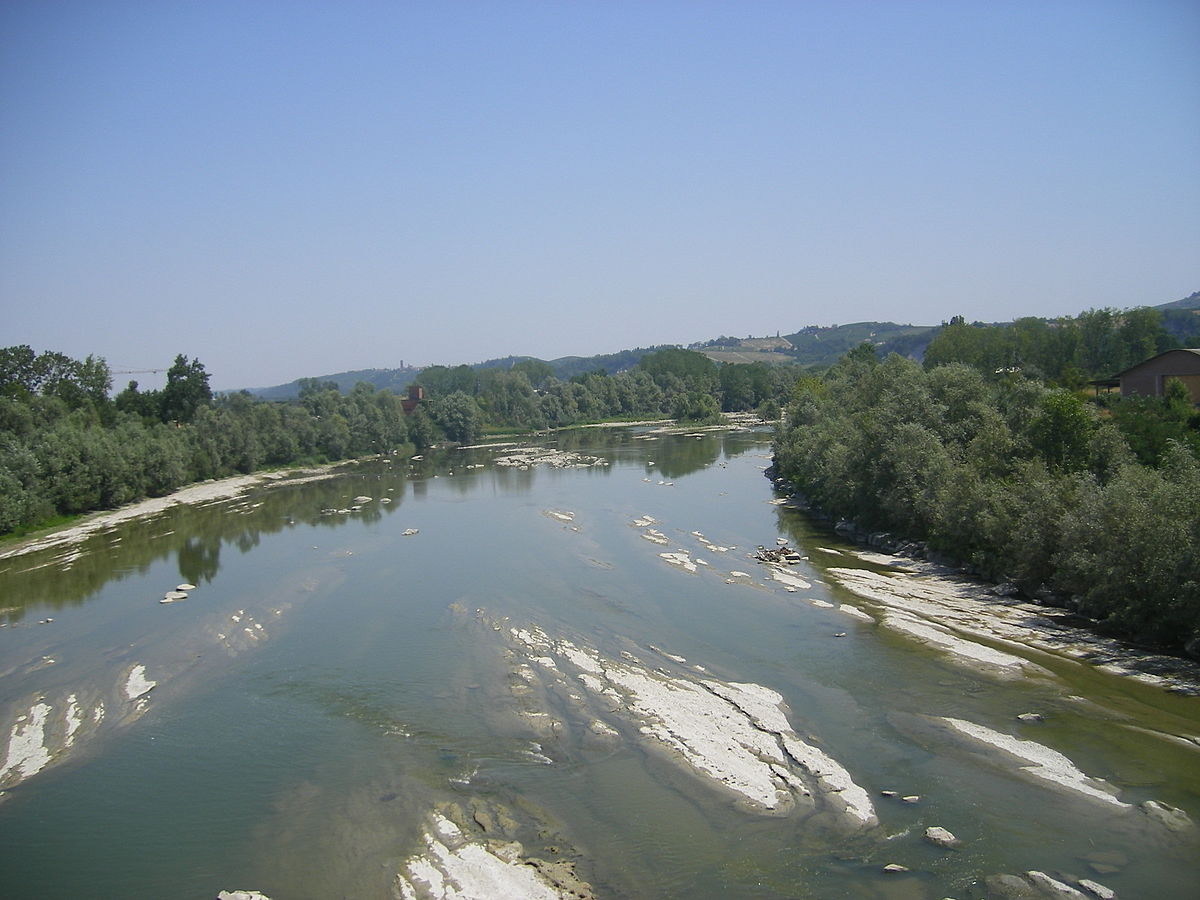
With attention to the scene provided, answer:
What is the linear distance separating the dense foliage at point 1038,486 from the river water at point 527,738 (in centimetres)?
328

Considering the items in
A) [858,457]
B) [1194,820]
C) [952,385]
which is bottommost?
[1194,820]

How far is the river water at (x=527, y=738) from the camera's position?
43.8ft

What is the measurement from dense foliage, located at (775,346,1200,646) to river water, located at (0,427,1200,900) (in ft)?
10.8

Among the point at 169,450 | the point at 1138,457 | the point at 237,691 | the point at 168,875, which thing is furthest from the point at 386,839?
the point at 169,450

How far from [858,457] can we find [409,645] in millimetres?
24578

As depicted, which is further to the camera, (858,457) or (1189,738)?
(858,457)

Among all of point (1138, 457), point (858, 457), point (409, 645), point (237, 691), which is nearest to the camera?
point (237, 691)

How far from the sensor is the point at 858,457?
40.5 meters

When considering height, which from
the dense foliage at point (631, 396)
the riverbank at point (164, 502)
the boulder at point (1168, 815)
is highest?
the dense foliage at point (631, 396)

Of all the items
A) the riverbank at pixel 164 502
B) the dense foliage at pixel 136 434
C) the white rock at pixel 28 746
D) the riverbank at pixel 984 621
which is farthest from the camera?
the dense foliage at pixel 136 434

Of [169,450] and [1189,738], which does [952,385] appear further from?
[169,450]

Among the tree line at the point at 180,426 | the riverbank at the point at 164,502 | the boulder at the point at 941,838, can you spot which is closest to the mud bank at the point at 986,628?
the boulder at the point at 941,838

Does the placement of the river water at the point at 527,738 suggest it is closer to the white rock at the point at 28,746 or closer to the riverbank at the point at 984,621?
the white rock at the point at 28,746

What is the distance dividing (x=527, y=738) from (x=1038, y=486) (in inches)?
738
